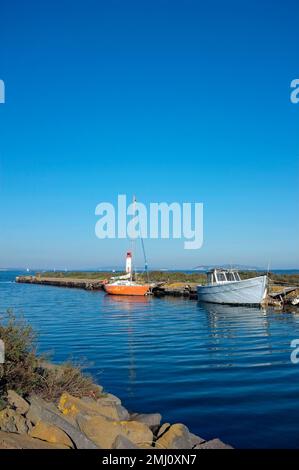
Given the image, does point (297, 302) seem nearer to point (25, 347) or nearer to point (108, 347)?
point (108, 347)

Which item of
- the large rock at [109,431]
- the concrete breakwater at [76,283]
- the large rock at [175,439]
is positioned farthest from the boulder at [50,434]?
the concrete breakwater at [76,283]

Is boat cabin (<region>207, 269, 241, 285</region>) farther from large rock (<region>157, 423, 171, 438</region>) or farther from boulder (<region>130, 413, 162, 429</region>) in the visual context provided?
large rock (<region>157, 423, 171, 438</region>)

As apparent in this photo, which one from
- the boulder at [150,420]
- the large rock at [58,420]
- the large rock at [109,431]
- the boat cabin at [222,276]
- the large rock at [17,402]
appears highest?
the boat cabin at [222,276]

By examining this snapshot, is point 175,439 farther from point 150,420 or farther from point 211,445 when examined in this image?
point 150,420

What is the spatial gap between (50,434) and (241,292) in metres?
39.9

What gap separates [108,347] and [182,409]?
36.8ft

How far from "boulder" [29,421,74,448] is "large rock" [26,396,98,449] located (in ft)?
0.61

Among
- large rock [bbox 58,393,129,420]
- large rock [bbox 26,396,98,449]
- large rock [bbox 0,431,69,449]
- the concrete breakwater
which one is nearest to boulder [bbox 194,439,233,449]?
large rock [bbox 26,396,98,449]

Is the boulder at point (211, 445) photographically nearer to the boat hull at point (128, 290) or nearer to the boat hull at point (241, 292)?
the boat hull at point (241, 292)

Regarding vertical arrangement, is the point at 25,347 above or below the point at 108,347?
above

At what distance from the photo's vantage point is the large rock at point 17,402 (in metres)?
9.33

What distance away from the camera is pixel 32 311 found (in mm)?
43531

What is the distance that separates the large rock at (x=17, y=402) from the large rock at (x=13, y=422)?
38 cm
